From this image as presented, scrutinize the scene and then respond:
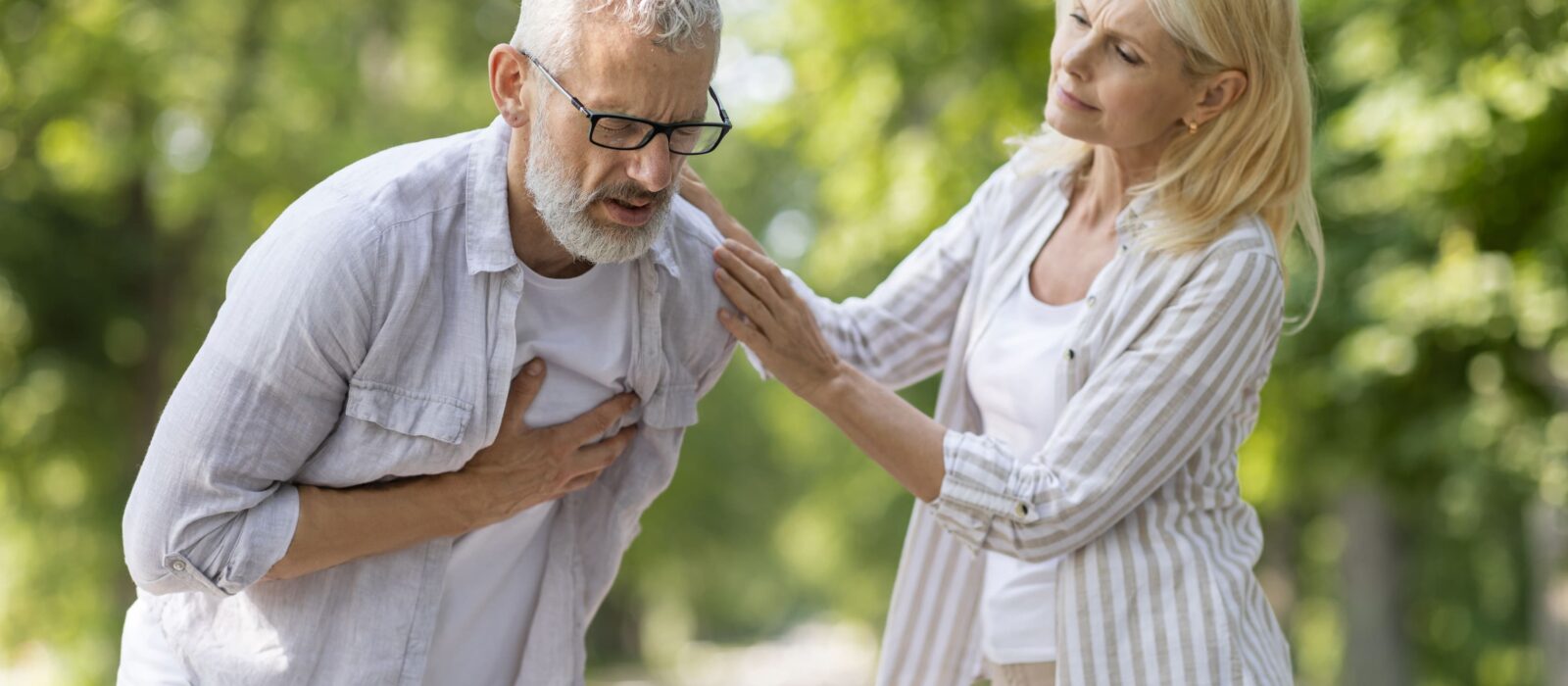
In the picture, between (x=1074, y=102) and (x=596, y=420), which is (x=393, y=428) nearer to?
(x=596, y=420)

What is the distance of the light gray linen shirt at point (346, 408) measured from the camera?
2303mm

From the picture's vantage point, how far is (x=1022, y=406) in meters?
2.94

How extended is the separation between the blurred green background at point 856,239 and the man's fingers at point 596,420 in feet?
12.8

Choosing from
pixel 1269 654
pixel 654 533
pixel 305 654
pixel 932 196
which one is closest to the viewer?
pixel 305 654

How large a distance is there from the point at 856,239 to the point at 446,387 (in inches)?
282

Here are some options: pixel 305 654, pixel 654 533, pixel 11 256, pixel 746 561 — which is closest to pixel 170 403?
pixel 305 654

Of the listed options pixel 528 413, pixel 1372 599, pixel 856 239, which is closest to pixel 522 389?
pixel 528 413

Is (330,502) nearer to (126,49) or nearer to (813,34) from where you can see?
(813,34)

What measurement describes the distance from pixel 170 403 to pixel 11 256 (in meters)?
10.7

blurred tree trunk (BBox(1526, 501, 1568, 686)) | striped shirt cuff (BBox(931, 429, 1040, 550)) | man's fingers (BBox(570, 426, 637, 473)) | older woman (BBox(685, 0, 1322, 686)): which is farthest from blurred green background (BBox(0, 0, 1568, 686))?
man's fingers (BBox(570, 426, 637, 473))

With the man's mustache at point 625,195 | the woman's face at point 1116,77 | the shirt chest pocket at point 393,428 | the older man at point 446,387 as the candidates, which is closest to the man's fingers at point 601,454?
the older man at point 446,387

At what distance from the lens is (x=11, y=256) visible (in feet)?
38.5

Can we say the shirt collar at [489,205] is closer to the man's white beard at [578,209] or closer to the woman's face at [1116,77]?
the man's white beard at [578,209]

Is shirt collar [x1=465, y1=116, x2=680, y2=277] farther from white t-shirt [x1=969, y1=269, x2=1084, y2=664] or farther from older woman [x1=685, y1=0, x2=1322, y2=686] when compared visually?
white t-shirt [x1=969, y1=269, x2=1084, y2=664]
